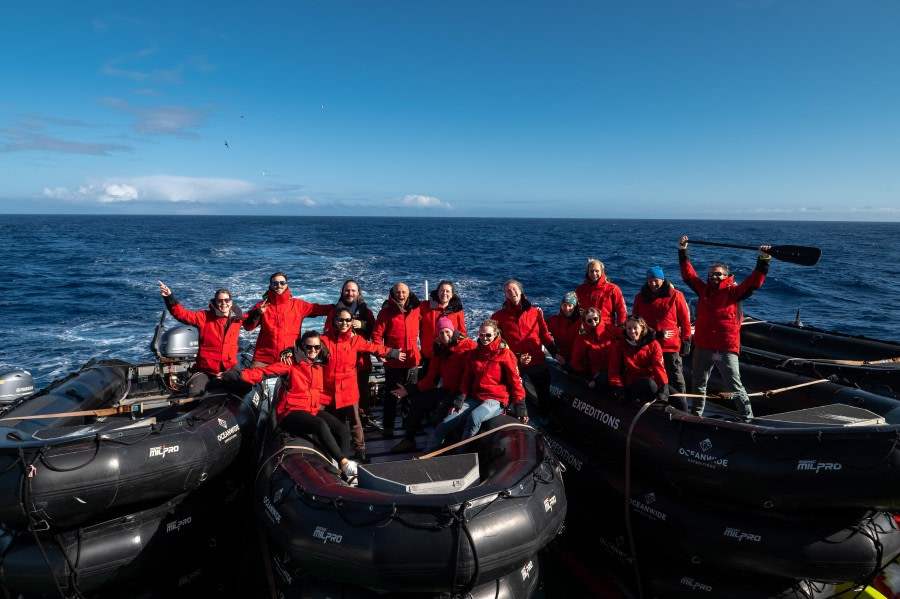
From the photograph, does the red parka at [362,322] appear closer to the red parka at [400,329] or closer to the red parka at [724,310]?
the red parka at [400,329]

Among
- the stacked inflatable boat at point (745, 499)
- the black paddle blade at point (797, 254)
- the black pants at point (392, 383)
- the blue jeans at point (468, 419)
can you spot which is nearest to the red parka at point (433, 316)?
the black pants at point (392, 383)

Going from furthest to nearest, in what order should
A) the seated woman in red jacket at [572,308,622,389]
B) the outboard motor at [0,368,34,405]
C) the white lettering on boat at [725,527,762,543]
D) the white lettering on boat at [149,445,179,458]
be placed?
1. the outboard motor at [0,368,34,405]
2. the seated woman in red jacket at [572,308,622,389]
3. the white lettering on boat at [149,445,179,458]
4. the white lettering on boat at [725,527,762,543]

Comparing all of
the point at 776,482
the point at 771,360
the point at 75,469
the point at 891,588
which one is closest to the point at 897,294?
the point at 771,360

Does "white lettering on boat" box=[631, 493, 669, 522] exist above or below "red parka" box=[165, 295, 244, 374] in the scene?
below

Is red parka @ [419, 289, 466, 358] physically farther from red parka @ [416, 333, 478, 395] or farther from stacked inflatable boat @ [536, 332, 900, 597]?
stacked inflatable boat @ [536, 332, 900, 597]

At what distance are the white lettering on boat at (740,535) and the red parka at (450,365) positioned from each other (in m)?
3.01

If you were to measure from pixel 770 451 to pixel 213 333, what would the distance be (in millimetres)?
6389

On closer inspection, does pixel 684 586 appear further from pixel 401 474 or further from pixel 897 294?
pixel 897 294

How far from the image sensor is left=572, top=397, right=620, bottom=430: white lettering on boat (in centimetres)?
545

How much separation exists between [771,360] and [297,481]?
7.52 meters

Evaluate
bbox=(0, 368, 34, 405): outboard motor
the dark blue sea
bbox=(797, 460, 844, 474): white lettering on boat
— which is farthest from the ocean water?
bbox=(797, 460, 844, 474): white lettering on boat

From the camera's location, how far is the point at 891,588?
498 centimetres

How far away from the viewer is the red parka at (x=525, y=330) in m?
6.61

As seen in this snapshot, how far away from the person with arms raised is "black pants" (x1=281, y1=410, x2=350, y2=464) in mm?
1598
